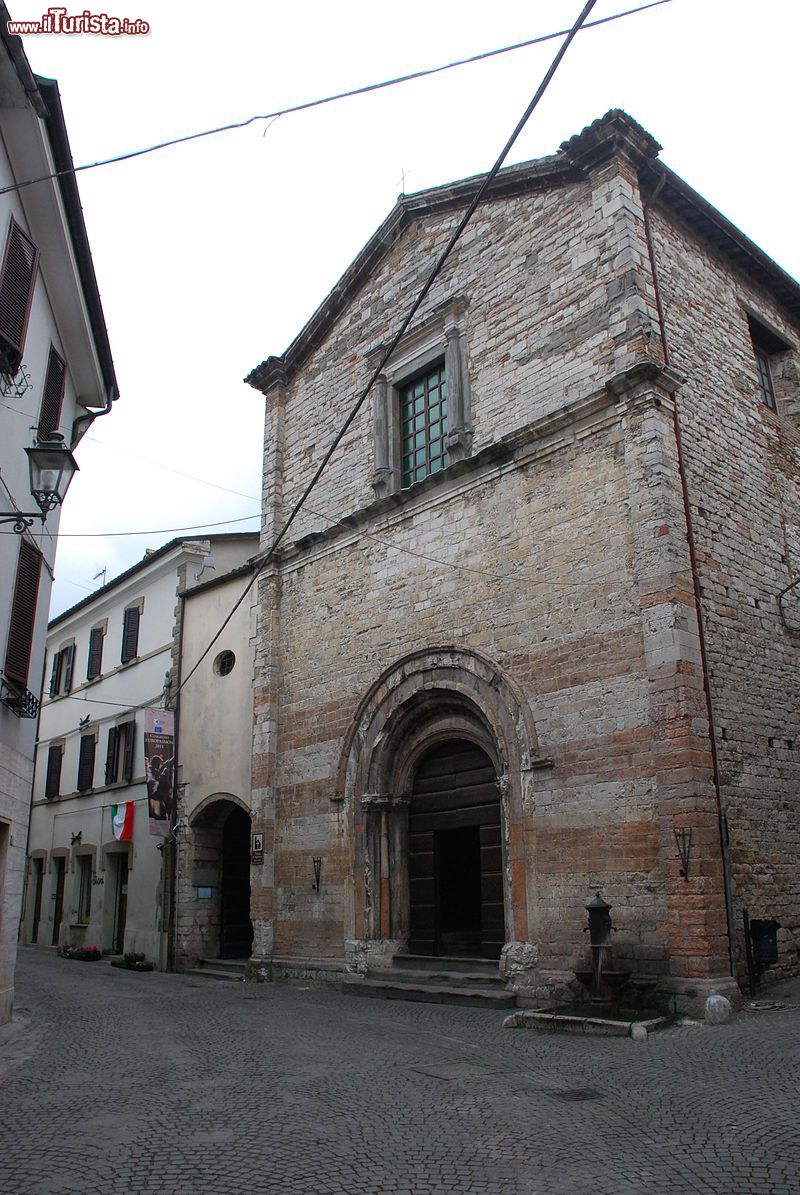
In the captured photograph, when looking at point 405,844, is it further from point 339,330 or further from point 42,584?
point 339,330

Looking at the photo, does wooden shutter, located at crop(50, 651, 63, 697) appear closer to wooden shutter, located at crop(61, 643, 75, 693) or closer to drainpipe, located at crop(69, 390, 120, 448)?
wooden shutter, located at crop(61, 643, 75, 693)

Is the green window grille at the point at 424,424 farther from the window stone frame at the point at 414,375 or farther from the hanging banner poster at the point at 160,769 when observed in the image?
the hanging banner poster at the point at 160,769

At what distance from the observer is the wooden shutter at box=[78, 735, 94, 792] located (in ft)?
70.3

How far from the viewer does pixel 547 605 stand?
10.7 m

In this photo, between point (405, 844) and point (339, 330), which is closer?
point (405, 844)

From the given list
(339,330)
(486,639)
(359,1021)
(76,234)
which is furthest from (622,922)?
(339,330)

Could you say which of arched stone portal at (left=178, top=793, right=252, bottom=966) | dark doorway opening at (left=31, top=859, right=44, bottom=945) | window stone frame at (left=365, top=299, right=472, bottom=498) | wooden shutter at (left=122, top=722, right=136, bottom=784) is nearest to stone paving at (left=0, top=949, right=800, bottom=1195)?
arched stone portal at (left=178, top=793, right=252, bottom=966)

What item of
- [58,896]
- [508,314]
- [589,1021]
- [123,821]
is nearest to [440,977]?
[589,1021]

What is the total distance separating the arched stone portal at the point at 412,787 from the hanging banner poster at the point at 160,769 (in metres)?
4.78

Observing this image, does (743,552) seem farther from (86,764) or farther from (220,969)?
(86,764)

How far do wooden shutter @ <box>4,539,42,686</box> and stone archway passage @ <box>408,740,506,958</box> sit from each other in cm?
562

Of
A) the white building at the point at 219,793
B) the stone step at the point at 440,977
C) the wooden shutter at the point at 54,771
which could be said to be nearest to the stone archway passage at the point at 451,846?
the stone step at the point at 440,977

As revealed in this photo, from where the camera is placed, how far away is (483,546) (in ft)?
38.6

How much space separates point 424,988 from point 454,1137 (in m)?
6.20
